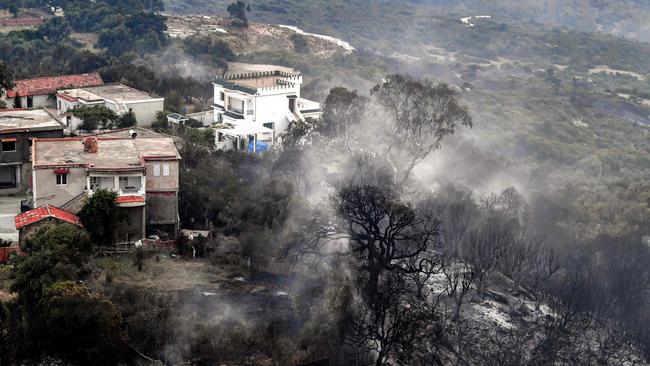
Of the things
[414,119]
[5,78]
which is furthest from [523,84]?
[5,78]

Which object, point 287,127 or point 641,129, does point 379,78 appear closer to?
point 641,129

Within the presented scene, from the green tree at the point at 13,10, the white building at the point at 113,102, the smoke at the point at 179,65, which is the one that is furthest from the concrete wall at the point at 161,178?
the green tree at the point at 13,10

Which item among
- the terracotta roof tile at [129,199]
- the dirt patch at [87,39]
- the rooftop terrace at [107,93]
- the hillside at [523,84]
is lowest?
the hillside at [523,84]

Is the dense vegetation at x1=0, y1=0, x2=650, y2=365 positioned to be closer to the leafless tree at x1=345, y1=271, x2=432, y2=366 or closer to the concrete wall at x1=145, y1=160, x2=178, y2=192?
the leafless tree at x1=345, y1=271, x2=432, y2=366

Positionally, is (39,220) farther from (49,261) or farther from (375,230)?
(375,230)

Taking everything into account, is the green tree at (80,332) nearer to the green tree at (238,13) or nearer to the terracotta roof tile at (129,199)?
the terracotta roof tile at (129,199)
